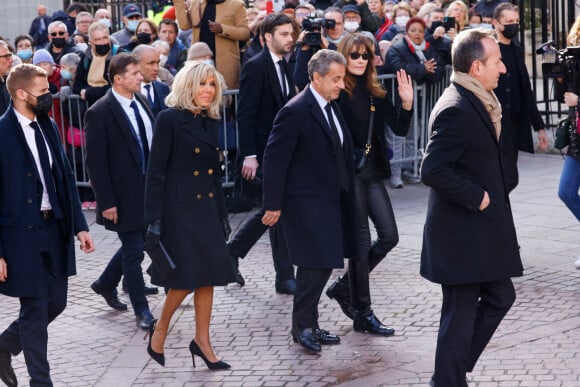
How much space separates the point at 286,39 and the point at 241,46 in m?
4.37

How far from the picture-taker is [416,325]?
750 centimetres

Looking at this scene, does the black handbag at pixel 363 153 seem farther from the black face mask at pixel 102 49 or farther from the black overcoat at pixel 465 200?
the black face mask at pixel 102 49

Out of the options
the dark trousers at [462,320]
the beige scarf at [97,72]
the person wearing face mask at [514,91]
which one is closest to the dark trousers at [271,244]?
the person wearing face mask at [514,91]

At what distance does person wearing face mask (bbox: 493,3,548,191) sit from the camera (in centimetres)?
928

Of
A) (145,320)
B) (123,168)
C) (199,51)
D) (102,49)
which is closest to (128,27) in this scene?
(102,49)

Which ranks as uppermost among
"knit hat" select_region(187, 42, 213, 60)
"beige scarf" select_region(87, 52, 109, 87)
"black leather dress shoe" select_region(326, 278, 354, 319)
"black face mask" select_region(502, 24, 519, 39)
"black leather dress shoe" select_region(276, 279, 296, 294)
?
"black face mask" select_region(502, 24, 519, 39)

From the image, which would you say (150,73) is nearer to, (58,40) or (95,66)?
(95,66)

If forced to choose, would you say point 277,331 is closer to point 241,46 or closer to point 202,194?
point 202,194

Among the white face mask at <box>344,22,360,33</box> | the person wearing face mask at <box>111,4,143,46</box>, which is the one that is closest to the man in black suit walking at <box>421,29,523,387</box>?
the white face mask at <box>344,22,360,33</box>

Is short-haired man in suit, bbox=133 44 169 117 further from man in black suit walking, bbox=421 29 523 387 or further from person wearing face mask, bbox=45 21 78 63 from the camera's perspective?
person wearing face mask, bbox=45 21 78 63

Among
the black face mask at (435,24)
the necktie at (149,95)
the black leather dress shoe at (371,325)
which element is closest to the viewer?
the black leather dress shoe at (371,325)

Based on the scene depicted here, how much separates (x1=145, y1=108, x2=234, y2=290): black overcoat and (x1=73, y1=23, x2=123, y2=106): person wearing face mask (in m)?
4.99

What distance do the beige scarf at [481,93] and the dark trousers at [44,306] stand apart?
2340 millimetres

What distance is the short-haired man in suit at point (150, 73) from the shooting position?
866 cm
